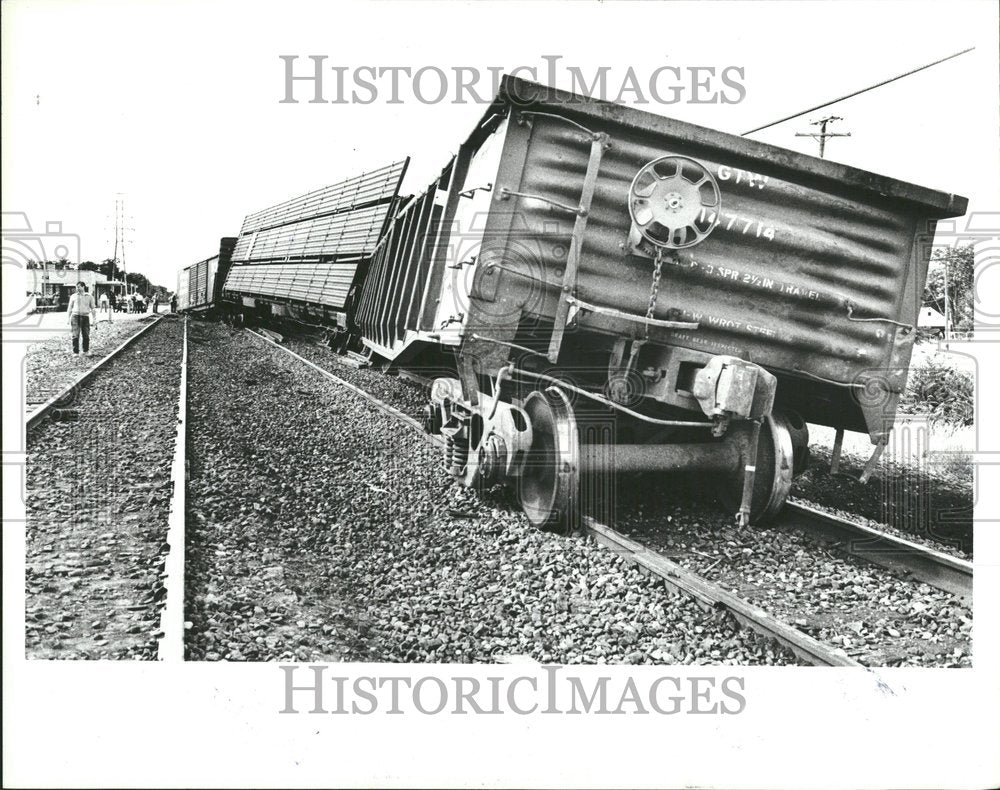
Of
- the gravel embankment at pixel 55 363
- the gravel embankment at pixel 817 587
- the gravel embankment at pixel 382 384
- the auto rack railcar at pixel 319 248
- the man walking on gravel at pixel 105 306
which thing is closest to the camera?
the gravel embankment at pixel 817 587

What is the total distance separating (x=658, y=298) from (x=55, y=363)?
31.1ft

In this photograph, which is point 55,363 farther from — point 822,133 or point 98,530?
point 822,133

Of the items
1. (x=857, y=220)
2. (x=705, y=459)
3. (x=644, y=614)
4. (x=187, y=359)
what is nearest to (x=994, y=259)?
(x=857, y=220)

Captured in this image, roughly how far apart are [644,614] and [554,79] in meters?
2.90

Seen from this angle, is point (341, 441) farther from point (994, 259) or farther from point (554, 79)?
point (994, 259)

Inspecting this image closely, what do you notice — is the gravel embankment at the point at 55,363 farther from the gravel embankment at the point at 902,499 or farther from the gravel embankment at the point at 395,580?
the gravel embankment at the point at 902,499

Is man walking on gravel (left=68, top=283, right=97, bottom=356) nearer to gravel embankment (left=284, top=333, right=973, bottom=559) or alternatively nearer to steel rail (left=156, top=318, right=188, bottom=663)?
steel rail (left=156, top=318, right=188, bottom=663)

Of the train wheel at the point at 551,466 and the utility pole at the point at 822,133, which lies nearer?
the train wheel at the point at 551,466

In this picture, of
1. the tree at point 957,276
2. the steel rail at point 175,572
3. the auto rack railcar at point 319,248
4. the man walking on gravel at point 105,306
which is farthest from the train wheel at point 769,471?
the man walking on gravel at point 105,306

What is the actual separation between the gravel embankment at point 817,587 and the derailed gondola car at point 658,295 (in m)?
0.30

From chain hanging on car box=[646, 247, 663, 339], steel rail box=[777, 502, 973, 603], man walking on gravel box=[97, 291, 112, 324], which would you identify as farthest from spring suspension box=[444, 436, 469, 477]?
man walking on gravel box=[97, 291, 112, 324]

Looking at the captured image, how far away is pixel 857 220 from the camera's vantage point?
482cm

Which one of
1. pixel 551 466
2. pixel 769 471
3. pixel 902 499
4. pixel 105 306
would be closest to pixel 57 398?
pixel 551 466

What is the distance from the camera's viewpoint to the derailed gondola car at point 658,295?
435 centimetres
